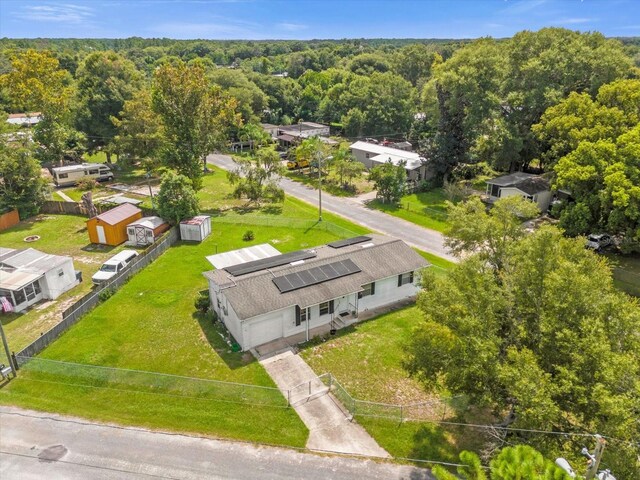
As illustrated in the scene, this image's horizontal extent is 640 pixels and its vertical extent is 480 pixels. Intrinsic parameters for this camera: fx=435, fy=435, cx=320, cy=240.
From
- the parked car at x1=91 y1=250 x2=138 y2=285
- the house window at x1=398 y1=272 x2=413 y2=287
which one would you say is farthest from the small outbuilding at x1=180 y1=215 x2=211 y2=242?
the house window at x1=398 y1=272 x2=413 y2=287

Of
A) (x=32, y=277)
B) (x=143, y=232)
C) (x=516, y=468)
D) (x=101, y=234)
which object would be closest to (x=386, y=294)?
(x=516, y=468)

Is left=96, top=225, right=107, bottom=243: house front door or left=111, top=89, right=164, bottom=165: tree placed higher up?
left=111, top=89, right=164, bottom=165: tree

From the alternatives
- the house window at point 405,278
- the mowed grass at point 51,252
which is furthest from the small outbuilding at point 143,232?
the house window at point 405,278

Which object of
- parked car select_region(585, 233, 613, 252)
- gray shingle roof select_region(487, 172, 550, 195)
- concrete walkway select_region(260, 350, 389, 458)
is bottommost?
concrete walkway select_region(260, 350, 389, 458)

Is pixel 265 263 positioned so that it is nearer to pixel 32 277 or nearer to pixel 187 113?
pixel 32 277

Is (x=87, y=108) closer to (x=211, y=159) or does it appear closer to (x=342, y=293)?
(x=211, y=159)

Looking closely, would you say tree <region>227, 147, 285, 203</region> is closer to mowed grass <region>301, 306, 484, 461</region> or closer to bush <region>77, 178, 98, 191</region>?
bush <region>77, 178, 98, 191</region>

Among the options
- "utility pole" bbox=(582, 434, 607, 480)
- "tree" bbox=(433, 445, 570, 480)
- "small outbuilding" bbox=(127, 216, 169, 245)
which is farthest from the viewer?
"small outbuilding" bbox=(127, 216, 169, 245)

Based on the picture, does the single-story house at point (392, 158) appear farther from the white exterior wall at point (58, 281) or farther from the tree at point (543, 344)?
the tree at point (543, 344)
